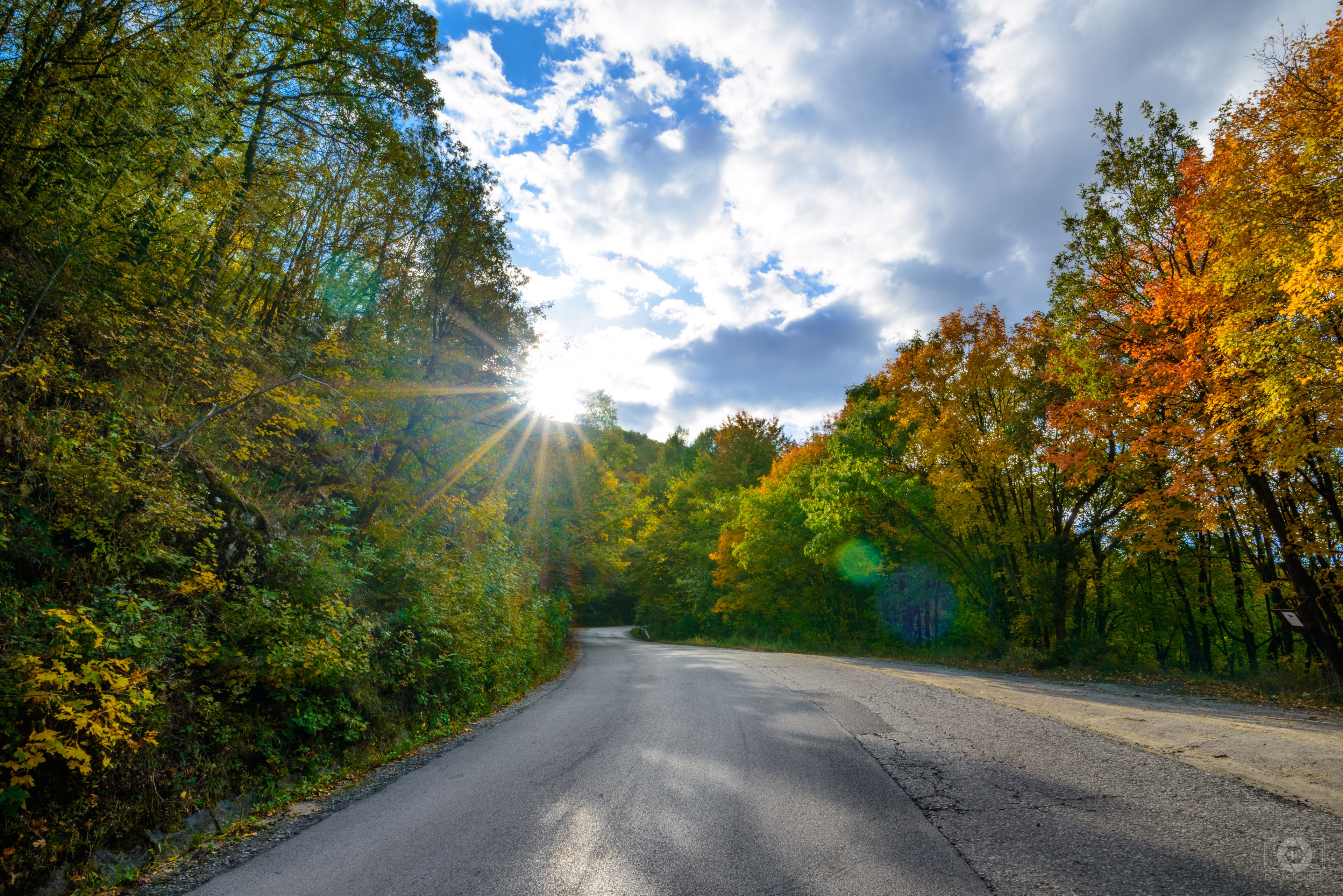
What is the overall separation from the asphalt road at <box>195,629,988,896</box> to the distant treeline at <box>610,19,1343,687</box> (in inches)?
389

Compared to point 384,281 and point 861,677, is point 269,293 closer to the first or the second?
point 384,281

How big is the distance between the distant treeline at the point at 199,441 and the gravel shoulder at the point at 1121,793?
5.66 metres

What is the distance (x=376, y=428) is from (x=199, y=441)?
5692 millimetres

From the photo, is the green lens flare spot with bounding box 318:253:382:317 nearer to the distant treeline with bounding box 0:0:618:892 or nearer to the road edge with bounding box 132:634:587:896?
the distant treeline with bounding box 0:0:618:892

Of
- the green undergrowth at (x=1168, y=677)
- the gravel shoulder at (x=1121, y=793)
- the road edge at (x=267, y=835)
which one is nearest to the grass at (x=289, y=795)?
the road edge at (x=267, y=835)

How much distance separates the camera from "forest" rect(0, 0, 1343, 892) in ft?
14.6

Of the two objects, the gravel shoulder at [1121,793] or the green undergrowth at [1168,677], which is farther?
the green undergrowth at [1168,677]

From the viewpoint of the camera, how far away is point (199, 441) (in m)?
6.38

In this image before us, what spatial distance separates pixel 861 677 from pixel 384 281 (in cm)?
1497

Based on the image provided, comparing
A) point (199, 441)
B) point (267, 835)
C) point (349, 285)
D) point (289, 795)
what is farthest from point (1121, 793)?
point (349, 285)

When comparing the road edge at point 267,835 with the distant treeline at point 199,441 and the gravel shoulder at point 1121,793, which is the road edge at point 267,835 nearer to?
the distant treeline at point 199,441

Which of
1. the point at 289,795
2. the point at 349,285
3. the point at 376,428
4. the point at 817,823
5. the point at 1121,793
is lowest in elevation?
the point at 289,795

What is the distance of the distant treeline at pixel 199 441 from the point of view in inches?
149

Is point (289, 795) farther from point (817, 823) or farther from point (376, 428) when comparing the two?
point (376, 428)
